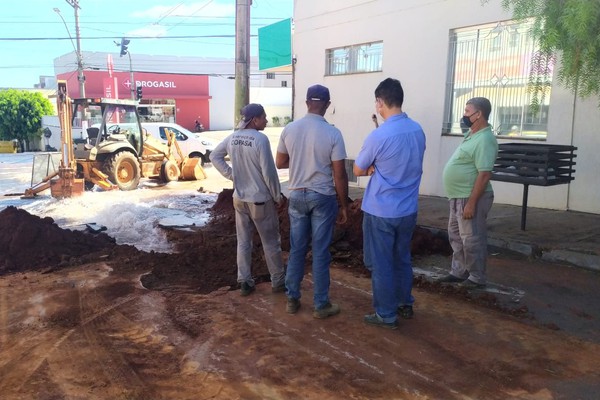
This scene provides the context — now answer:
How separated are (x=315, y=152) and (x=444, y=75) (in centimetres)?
727

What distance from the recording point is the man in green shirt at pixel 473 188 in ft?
16.4

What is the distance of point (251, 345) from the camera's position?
13.5 feet

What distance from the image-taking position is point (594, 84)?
5.23m

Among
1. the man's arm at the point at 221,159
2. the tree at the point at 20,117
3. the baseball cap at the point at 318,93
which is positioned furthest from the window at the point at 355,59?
the tree at the point at 20,117

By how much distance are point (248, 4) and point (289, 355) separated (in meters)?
8.16

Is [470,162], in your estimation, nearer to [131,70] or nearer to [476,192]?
[476,192]

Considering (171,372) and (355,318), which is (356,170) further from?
(171,372)

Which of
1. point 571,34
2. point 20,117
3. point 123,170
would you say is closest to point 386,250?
point 571,34

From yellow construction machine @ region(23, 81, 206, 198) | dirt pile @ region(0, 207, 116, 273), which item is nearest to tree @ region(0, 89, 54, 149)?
yellow construction machine @ region(23, 81, 206, 198)

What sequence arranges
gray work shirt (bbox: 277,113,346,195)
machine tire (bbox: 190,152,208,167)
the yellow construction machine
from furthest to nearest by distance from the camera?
machine tire (bbox: 190,152,208,167) < the yellow construction machine < gray work shirt (bbox: 277,113,346,195)

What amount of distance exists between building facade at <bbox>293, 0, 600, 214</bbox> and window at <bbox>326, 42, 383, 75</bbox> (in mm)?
25

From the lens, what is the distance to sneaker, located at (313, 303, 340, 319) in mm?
4641

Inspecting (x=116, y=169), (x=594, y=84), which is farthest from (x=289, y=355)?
(x=116, y=169)

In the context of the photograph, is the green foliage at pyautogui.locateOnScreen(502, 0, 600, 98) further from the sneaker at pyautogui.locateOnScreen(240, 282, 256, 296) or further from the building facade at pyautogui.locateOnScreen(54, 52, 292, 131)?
the building facade at pyautogui.locateOnScreen(54, 52, 292, 131)
